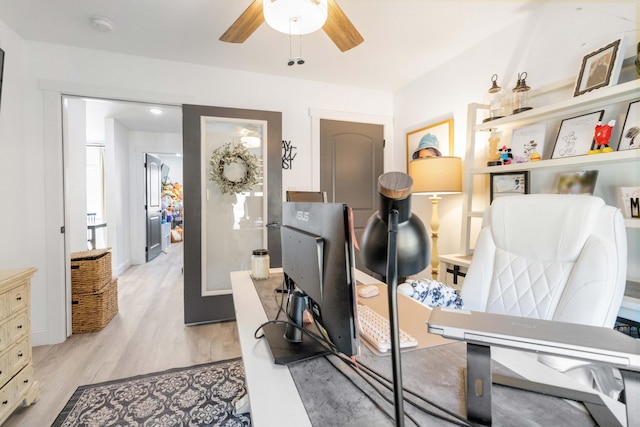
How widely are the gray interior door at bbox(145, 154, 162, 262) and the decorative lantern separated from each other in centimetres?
558

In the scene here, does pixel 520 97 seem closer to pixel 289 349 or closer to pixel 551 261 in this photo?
pixel 551 261

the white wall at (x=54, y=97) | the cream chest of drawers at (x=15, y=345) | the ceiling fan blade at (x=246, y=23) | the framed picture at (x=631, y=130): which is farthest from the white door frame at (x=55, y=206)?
the framed picture at (x=631, y=130)

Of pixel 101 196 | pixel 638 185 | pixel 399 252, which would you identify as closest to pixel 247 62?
pixel 399 252

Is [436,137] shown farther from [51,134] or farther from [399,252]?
[51,134]

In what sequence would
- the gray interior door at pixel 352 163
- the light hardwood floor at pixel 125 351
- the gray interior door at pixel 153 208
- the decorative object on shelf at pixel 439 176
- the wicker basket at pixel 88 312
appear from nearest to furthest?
the light hardwood floor at pixel 125 351, the decorative object on shelf at pixel 439 176, the wicker basket at pixel 88 312, the gray interior door at pixel 352 163, the gray interior door at pixel 153 208

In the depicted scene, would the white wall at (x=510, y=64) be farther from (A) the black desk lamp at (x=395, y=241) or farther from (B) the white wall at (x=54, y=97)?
(B) the white wall at (x=54, y=97)

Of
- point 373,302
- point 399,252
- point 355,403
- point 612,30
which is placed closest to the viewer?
point 399,252

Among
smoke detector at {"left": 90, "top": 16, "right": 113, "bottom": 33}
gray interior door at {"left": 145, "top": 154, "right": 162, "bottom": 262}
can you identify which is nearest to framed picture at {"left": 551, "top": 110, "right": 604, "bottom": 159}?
smoke detector at {"left": 90, "top": 16, "right": 113, "bottom": 33}

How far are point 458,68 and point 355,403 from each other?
2812mm

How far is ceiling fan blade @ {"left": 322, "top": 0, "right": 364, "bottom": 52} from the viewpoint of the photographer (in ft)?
4.53

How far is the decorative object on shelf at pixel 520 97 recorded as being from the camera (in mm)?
1873

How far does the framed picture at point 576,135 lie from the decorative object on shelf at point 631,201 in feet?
0.94

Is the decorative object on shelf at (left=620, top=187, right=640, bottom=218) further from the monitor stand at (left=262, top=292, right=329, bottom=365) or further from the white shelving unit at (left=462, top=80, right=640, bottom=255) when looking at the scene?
the monitor stand at (left=262, top=292, right=329, bottom=365)

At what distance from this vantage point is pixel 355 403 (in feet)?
2.02
